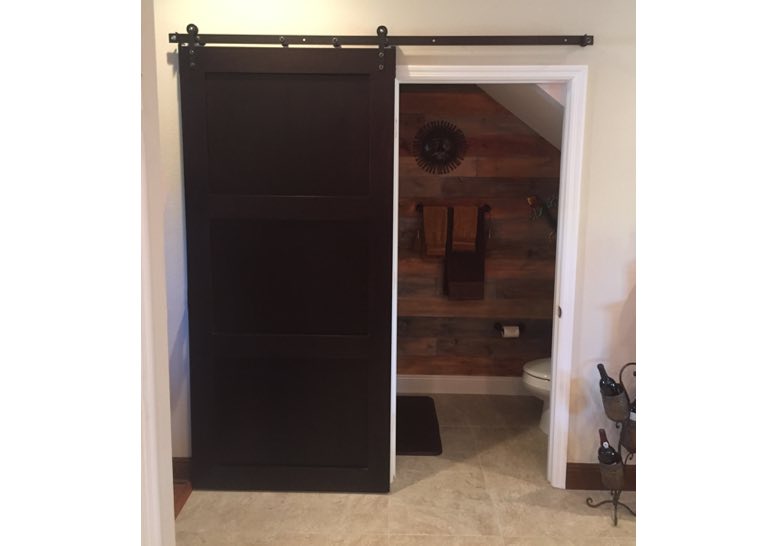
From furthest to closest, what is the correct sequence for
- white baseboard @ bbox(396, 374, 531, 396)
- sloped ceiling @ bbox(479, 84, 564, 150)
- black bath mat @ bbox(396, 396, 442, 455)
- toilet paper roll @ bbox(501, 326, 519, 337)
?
white baseboard @ bbox(396, 374, 531, 396)
toilet paper roll @ bbox(501, 326, 519, 337)
black bath mat @ bbox(396, 396, 442, 455)
sloped ceiling @ bbox(479, 84, 564, 150)

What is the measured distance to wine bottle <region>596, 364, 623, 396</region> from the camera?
2609 millimetres

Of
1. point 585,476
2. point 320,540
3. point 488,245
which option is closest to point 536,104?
point 488,245

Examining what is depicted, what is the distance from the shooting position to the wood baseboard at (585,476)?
2900mm

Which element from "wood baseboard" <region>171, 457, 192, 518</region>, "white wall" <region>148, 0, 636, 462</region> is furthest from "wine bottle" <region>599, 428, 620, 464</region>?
"wood baseboard" <region>171, 457, 192, 518</region>

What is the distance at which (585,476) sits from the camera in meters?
2.90

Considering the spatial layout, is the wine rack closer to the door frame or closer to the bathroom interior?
the door frame

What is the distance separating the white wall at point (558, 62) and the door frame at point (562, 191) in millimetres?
42

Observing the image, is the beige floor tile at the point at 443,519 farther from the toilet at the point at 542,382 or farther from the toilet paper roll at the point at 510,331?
the toilet paper roll at the point at 510,331

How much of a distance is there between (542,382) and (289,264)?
1.70m

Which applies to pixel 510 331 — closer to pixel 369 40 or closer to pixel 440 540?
pixel 440 540

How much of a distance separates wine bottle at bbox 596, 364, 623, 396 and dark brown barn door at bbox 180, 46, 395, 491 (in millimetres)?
982

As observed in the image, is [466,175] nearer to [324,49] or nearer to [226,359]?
[324,49]
